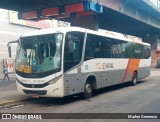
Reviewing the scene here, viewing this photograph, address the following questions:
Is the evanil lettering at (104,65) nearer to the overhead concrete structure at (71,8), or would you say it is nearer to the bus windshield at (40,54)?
the bus windshield at (40,54)

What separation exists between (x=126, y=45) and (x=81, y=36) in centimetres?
638

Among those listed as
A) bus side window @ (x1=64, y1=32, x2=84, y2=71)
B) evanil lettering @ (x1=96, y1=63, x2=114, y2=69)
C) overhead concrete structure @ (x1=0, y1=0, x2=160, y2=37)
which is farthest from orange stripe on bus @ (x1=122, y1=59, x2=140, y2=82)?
overhead concrete structure @ (x1=0, y1=0, x2=160, y2=37)

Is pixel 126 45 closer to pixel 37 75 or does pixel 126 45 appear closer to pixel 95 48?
pixel 95 48

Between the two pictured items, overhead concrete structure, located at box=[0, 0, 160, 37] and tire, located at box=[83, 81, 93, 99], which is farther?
overhead concrete structure, located at box=[0, 0, 160, 37]

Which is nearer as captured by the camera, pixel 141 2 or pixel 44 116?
pixel 44 116

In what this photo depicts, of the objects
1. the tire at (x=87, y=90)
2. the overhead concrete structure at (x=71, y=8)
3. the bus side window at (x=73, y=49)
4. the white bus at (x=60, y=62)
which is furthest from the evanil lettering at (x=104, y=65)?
the overhead concrete structure at (x=71, y=8)

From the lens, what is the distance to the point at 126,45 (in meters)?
17.9

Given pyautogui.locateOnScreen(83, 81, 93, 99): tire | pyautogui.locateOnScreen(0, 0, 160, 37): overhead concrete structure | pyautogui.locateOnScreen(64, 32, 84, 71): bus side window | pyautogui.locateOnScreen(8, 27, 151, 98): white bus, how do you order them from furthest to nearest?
pyautogui.locateOnScreen(0, 0, 160, 37): overhead concrete structure, pyautogui.locateOnScreen(83, 81, 93, 99): tire, pyautogui.locateOnScreen(64, 32, 84, 71): bus side window, pyautogui.locateOnScreen(8, 27, 151, 98): white bus

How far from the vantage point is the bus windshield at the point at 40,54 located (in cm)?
1075

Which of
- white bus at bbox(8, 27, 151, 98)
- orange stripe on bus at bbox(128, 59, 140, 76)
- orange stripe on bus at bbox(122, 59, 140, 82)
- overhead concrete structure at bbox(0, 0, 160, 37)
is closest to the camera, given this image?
white bus at bbox(8, 27, 151, 98)

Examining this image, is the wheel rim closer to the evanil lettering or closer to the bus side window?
the evanil lettering

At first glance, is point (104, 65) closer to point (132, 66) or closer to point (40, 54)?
point (40, 54)

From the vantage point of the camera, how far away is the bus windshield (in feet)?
35.3

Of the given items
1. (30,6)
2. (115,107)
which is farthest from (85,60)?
(30,6)
